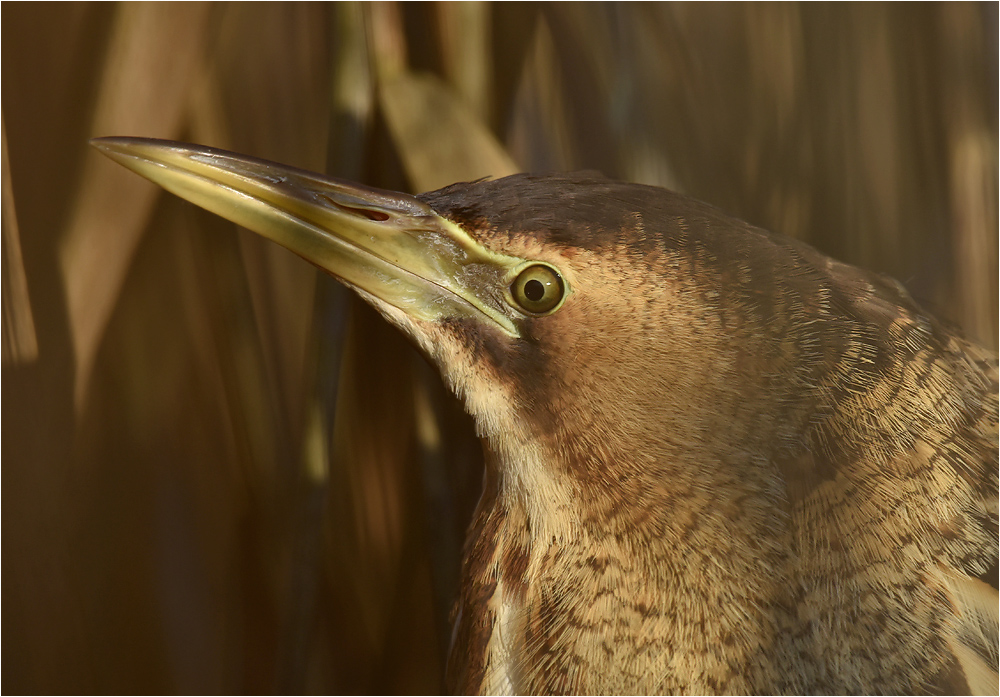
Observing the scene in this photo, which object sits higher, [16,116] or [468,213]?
[16,116]

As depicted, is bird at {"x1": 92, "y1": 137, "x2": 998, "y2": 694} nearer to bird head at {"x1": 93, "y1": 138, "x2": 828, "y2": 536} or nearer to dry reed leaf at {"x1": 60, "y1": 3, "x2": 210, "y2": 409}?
bird head at {"x1": 93, "y1": 138, "x2": 828, "y2": 536}

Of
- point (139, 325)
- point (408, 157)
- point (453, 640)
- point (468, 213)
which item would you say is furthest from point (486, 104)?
point (453, 640)

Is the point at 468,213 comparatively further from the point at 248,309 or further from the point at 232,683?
the point at 232,683

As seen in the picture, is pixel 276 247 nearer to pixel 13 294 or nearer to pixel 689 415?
pixel 13 294

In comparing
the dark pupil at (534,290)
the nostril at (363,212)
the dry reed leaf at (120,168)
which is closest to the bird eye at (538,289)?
the dark pupil at (534,290)

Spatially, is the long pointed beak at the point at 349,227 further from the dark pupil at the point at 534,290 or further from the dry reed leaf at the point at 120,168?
the dry reed leaf at the point at 120,168
